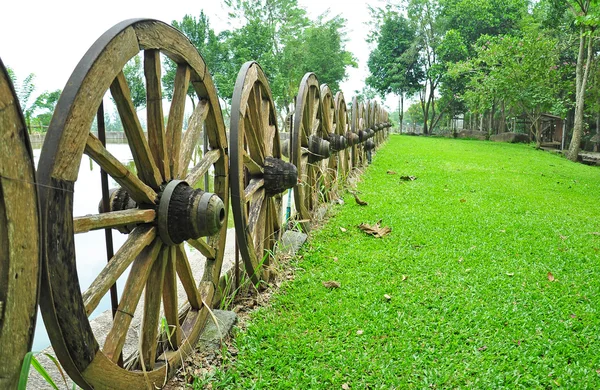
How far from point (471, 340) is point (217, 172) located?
165 centimetres

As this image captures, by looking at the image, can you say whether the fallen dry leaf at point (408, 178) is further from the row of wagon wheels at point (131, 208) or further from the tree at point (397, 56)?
the tree at point (397, 56)

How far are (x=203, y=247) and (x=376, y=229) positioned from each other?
2502 millimetres

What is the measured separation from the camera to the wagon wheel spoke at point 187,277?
1.87m

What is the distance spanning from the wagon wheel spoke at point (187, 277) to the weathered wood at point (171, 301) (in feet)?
0.21

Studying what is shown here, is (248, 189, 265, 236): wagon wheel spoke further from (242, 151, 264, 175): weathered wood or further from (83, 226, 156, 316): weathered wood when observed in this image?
(83, 226, 156, 316): weathered wood

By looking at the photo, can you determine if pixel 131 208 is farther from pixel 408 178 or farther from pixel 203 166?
pixel 408 178

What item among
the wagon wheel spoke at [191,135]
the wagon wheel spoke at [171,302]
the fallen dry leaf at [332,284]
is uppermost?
the wagon wheel spoke at [191,135]

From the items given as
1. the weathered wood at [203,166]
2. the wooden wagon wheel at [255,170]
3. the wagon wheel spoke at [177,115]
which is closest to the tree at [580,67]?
the wooden wagon wheel at [255,170]

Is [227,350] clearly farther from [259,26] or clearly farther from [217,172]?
[259,26]

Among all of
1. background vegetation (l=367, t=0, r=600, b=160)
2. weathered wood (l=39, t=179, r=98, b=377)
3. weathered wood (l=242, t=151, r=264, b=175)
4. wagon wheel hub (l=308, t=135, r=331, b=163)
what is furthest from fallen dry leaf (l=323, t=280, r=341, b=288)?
background vegetation (l=367, t=0, r=600, b=160)

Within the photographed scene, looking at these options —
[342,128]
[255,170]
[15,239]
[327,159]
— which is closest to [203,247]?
[255,170]

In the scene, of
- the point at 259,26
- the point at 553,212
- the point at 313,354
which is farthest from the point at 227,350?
the point at 259,26

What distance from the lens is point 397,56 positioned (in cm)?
2891

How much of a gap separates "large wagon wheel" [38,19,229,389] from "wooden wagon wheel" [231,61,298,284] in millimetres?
91
